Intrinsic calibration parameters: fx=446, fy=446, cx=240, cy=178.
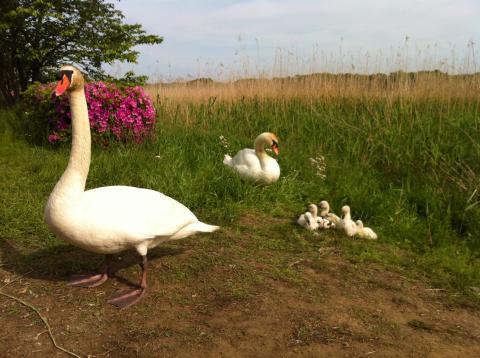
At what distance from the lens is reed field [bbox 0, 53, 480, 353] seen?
3996 millimetres

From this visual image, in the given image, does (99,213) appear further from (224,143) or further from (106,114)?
(106,114)

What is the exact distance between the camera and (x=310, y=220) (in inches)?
185

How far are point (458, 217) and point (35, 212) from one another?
15.3 feet

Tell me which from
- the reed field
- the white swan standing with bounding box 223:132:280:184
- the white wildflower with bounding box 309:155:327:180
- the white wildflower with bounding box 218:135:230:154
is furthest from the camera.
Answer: the white wildflower with bounding box 218:135:230:154

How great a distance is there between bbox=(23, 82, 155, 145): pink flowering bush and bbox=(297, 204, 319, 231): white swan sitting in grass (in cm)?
384

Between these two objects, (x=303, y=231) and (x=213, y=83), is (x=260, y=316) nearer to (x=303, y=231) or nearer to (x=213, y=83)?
(x=303, y=231)

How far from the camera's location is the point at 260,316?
3.05 meters

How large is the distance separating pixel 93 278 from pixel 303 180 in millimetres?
3522

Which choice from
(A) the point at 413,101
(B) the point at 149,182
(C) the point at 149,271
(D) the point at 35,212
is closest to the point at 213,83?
(A) the point at 413,101

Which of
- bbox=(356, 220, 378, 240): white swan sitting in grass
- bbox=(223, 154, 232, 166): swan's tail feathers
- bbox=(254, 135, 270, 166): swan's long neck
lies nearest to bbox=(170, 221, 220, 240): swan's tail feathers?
bbox=(356, 220, 378, 240): white swan sitting in grass

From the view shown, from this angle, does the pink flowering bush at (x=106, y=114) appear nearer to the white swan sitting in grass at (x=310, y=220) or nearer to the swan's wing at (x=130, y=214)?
the white swan sitting in grass at (x=310, y=220)

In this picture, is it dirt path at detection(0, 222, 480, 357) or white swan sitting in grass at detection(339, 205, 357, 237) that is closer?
dirt path at detection(0, 222, 480, 357)

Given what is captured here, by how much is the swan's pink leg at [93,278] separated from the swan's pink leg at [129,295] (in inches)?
10.0

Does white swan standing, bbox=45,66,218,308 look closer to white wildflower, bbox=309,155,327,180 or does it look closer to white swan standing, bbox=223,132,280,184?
white swan standing, bbox=223,132,280,184
